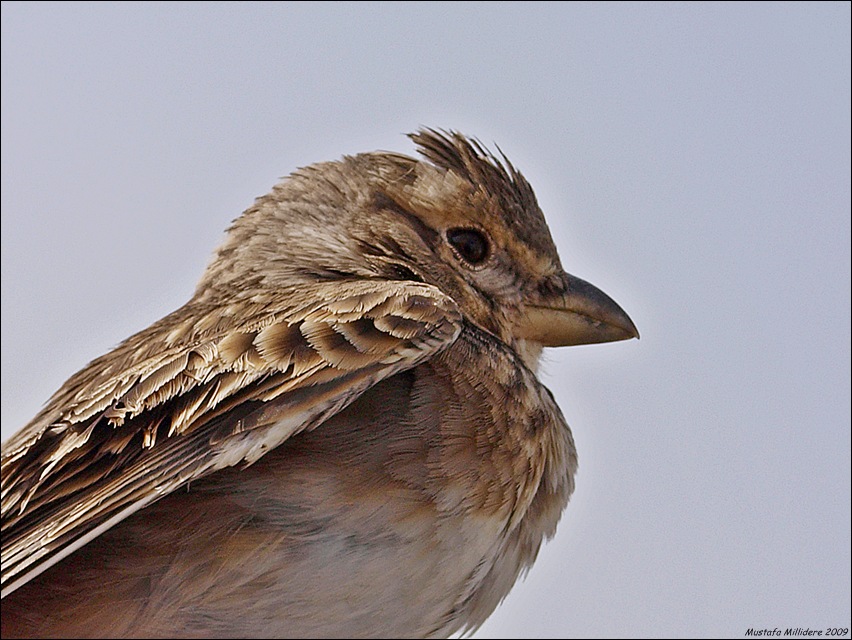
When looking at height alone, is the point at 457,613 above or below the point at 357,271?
below

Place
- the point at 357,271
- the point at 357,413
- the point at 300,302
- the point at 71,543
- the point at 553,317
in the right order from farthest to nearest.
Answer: the point at 553,317, the point at 357,271, the point at 300,302, the point at 357,413, the point at 71,543

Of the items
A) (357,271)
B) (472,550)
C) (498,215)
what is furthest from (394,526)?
(498,215)

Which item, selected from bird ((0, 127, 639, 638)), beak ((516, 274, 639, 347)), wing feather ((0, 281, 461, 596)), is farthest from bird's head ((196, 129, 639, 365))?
wing feather ((0, 281, 461, 596))

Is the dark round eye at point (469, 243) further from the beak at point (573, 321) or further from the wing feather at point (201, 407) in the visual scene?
the wing feather at point (201, 407)

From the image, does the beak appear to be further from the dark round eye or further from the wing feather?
the wing feather

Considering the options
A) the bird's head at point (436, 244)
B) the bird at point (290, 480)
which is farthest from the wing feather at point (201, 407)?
the bird's head at point (436, 244)

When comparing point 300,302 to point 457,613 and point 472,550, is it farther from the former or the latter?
point 457,613
